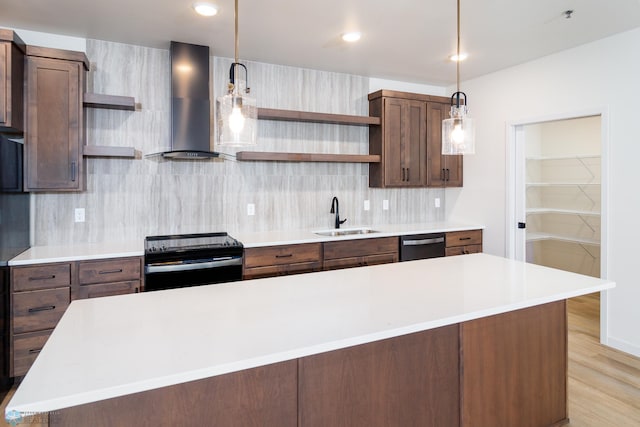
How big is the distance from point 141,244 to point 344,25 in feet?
7.81

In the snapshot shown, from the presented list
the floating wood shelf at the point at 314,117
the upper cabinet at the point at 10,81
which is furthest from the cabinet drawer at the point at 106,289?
the floating wood shelf at the point at 314,117

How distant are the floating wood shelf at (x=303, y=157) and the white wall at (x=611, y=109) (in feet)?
4.99

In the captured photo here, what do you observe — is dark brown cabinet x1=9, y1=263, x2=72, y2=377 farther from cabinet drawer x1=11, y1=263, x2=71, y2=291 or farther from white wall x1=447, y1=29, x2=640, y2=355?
white wall x1=447, y1=29, x2=640, y2=355

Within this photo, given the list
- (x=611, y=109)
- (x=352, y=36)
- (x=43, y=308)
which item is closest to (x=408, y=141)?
(x=352, y=36)

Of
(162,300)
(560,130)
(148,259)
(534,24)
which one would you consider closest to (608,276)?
(534,24)

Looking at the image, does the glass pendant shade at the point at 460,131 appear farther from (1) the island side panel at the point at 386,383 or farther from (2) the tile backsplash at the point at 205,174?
(2) the tile backsplash at the point at 205,174

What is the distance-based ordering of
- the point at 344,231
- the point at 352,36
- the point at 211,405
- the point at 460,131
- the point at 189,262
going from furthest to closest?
the point at 344,231
the point at 352,36
the point at 189,262
the point at 460,131
the point at 211,405

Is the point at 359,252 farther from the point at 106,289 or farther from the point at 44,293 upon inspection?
the point at 44,293

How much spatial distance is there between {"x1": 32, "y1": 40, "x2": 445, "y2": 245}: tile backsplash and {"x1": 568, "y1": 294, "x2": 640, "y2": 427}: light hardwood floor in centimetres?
223

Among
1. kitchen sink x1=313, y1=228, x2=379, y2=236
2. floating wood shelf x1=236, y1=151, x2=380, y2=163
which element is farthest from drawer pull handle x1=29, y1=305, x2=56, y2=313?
kitchen sink x1=313, y1=228, x2=379, y2=236

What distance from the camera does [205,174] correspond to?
3654mm

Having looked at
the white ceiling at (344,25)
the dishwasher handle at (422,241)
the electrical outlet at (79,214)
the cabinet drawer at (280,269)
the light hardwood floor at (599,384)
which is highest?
the white ceiling at (344,25)

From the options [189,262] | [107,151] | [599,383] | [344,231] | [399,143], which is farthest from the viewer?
[399,143]

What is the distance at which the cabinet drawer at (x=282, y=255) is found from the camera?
326cm
